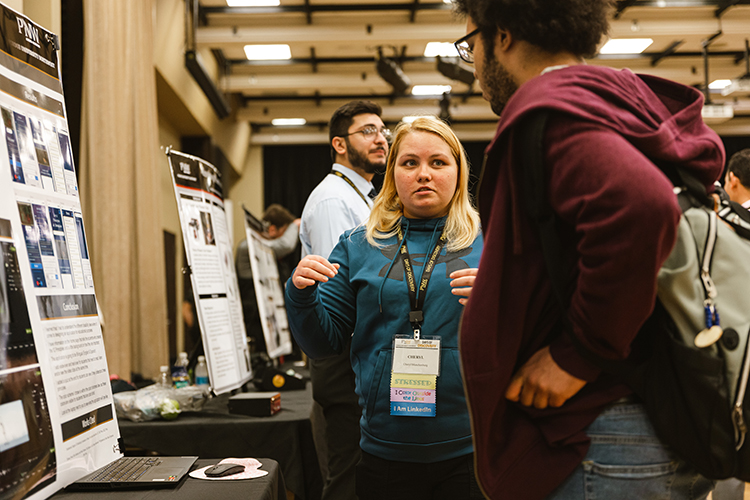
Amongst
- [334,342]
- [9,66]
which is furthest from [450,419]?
[9,66]

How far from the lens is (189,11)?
20.5 ft

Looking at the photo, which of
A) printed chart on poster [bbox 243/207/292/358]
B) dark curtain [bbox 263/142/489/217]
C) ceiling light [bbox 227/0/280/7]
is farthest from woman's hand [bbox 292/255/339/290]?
dark curtain [bbox 263/142/489/217]

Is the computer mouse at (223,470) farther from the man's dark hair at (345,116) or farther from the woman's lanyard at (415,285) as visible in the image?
the man's dark hair at (345,116)

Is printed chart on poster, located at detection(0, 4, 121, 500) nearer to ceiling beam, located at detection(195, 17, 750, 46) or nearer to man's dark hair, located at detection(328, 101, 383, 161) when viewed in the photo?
man's dark hair, located at detection(328, 101, 383, 161)

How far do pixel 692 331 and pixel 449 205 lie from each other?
88 centimetres

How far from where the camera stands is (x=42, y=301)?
4.04ft

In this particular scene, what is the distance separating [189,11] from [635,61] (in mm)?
6151

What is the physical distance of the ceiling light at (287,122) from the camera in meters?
10.2

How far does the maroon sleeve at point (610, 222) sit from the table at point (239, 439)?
1.60 m

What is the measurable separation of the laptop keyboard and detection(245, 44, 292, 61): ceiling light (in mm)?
6638

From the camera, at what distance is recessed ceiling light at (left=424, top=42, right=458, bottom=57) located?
7.35 metres

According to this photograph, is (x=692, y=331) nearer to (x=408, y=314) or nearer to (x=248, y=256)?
(x=408, y=314)

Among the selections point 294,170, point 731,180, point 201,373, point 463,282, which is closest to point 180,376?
point 201,373

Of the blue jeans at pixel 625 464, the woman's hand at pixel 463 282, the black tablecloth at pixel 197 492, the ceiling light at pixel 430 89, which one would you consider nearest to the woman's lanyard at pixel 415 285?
the woman's hand at pixel 463 282
